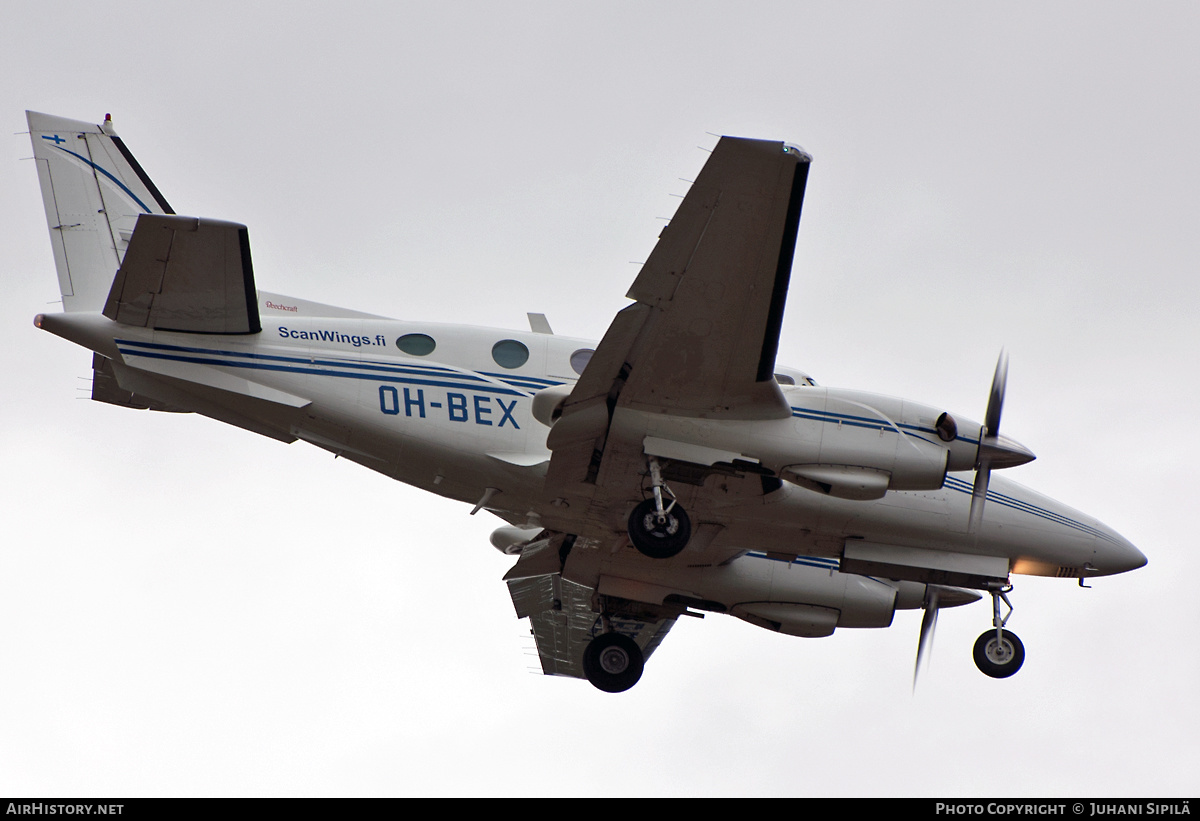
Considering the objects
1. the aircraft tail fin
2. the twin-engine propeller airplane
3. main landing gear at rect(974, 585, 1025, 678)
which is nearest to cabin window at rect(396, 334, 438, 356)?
the twin-engine propeller airplane

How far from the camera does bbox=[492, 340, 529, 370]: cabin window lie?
51.3 ft

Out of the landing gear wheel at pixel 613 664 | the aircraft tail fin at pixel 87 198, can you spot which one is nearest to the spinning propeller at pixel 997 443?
the landing gear wheel at pixel 613 664

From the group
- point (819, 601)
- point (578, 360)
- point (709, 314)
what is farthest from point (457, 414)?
point (819, 601)

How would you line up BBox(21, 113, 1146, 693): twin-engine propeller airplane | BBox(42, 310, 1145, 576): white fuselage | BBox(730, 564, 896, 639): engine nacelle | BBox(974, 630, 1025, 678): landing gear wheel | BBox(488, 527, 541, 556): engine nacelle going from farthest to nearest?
BBox(488, 527, 541, 556): engine nacelle → BBox(730, 564, 896, 639): engine nacelle → BBox(974, 630, 1025, 678): landing gear wheel → BBox(42, 310, 1145, 576): white fuselage → BBox(21, 113, 1146, 693): twin-engine propeller airplane

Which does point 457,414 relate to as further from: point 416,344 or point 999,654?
point 999,654

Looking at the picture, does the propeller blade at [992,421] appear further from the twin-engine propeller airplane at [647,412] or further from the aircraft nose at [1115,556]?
the aircraft nose at [1115,556]

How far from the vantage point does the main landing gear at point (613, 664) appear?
19094mm

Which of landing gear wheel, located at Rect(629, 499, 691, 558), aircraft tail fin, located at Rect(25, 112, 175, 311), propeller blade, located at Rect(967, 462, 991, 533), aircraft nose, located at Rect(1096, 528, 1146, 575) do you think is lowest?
landing gear wheel, located at Rect(629, 499, 691, 558)

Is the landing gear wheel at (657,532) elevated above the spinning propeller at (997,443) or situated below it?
below

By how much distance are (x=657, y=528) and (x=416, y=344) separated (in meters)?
4.11

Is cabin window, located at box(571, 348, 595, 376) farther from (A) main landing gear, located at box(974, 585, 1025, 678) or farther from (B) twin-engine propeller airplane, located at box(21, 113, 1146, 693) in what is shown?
(A) main landing gear, located at box(974, 585, 1025, 678)

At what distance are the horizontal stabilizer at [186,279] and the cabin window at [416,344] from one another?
1868 millimetres

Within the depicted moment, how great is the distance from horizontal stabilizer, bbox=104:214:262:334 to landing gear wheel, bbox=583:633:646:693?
25.7 ft

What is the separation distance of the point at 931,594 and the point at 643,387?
7.47 metres
